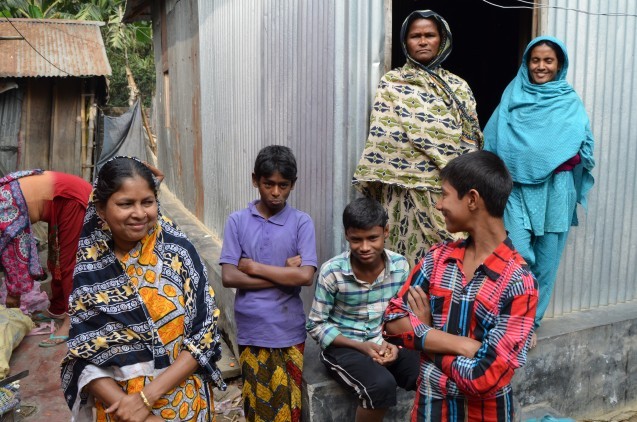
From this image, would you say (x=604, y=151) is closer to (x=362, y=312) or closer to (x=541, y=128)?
(x=541, y=128)

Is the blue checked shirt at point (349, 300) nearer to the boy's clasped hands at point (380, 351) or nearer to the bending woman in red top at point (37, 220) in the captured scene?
the boy's clasped hands at point (380, 351)

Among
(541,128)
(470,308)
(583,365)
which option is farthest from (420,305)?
(583,365)

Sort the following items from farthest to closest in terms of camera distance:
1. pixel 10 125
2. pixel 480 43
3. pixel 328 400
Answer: pixel 10 125 → pixel 480 43 → pixel 328 400

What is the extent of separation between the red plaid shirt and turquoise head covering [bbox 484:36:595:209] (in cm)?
142

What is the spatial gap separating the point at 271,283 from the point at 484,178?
1448 millimetres

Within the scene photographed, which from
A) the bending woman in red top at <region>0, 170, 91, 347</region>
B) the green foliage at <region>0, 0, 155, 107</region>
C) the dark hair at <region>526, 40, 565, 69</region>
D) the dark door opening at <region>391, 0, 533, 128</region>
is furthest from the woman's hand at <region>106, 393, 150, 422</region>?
the green foliage at <region>0, 0, 155, 107</region>

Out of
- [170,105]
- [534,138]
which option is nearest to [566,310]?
[534,138]

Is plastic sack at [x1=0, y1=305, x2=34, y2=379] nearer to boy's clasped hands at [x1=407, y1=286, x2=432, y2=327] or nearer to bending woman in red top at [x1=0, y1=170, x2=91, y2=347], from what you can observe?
bending woman in red top at [x1=0, y1=170, x2=91, y2=347]

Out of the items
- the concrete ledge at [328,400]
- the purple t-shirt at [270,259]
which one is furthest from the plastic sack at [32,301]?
the concrete ledge at [328,400]

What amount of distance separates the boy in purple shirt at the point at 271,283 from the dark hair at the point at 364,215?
384 millimetres

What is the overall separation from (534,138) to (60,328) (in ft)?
13.8

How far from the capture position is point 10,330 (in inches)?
181

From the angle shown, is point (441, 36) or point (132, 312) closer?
point (132, 312)

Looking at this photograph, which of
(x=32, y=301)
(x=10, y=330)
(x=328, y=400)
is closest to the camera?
(x=328, y=400)
